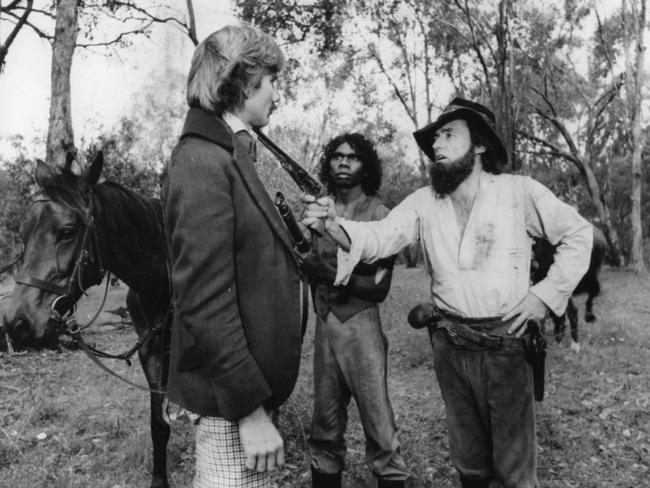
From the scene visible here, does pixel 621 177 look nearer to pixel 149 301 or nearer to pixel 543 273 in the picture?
pixel 543 273

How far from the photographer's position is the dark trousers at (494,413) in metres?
2.91

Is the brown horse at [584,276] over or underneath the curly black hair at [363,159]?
underneath

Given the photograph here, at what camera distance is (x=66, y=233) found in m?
3.05

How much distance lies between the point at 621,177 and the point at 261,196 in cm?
3482

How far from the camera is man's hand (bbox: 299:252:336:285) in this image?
3.59m

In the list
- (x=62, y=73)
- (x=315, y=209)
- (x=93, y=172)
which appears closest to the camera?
(x=315, y=209)

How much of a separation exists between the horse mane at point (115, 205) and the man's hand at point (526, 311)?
86.2 inches

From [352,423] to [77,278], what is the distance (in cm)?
322

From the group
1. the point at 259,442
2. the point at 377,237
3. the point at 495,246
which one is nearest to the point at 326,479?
the point at 377,237

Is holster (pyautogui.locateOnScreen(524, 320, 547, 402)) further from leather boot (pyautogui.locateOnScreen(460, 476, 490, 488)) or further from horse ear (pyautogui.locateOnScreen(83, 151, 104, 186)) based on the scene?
horse ear (pyautogui.locateOnScreen(83, 151, 104, 186))

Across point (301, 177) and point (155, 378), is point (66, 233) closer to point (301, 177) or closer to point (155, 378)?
point (155, 378)

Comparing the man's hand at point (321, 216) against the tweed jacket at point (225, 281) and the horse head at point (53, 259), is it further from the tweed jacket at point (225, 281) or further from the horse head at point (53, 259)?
the horse head at point (53, 259)

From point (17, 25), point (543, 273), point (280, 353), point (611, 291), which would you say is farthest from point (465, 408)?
point (17, 25)

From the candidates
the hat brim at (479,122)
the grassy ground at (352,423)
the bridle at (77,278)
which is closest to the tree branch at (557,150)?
the grassy ground at (352,423)
